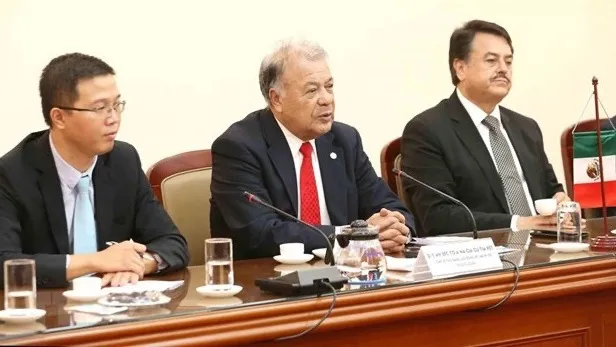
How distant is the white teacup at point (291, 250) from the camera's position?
3.25 metres

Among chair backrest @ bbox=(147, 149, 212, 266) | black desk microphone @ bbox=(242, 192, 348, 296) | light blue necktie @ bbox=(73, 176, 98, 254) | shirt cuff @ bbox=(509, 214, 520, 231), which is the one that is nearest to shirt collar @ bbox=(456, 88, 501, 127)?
shirt cuff @ bbox=(509, 214, 520, 231)

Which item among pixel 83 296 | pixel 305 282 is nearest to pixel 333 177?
pixel 305 282

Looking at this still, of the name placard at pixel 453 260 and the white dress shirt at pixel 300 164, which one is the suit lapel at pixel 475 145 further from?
the name placard at pixel 453 260

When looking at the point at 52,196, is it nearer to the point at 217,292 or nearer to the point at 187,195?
the point at 187,195

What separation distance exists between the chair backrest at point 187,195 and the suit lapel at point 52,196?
651 millimetres

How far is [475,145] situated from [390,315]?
1.84 meters

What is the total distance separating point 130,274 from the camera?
2908 mm

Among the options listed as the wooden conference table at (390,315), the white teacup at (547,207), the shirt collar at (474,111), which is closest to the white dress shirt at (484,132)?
the shirt collar at (474,111)

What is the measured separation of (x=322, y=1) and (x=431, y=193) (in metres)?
1.42

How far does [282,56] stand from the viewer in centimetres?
392

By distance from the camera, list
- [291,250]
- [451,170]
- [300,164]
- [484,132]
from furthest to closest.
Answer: [484,132] → [451,170] → [300,164] → [291,250]

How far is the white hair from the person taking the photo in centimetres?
389

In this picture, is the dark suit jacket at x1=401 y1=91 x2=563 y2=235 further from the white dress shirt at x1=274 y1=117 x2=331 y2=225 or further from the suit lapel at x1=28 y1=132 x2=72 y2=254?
the suit lapel at x1=28 y1=132 x2=72 y2=254

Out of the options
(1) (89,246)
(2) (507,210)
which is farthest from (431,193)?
(1) (89,246)
